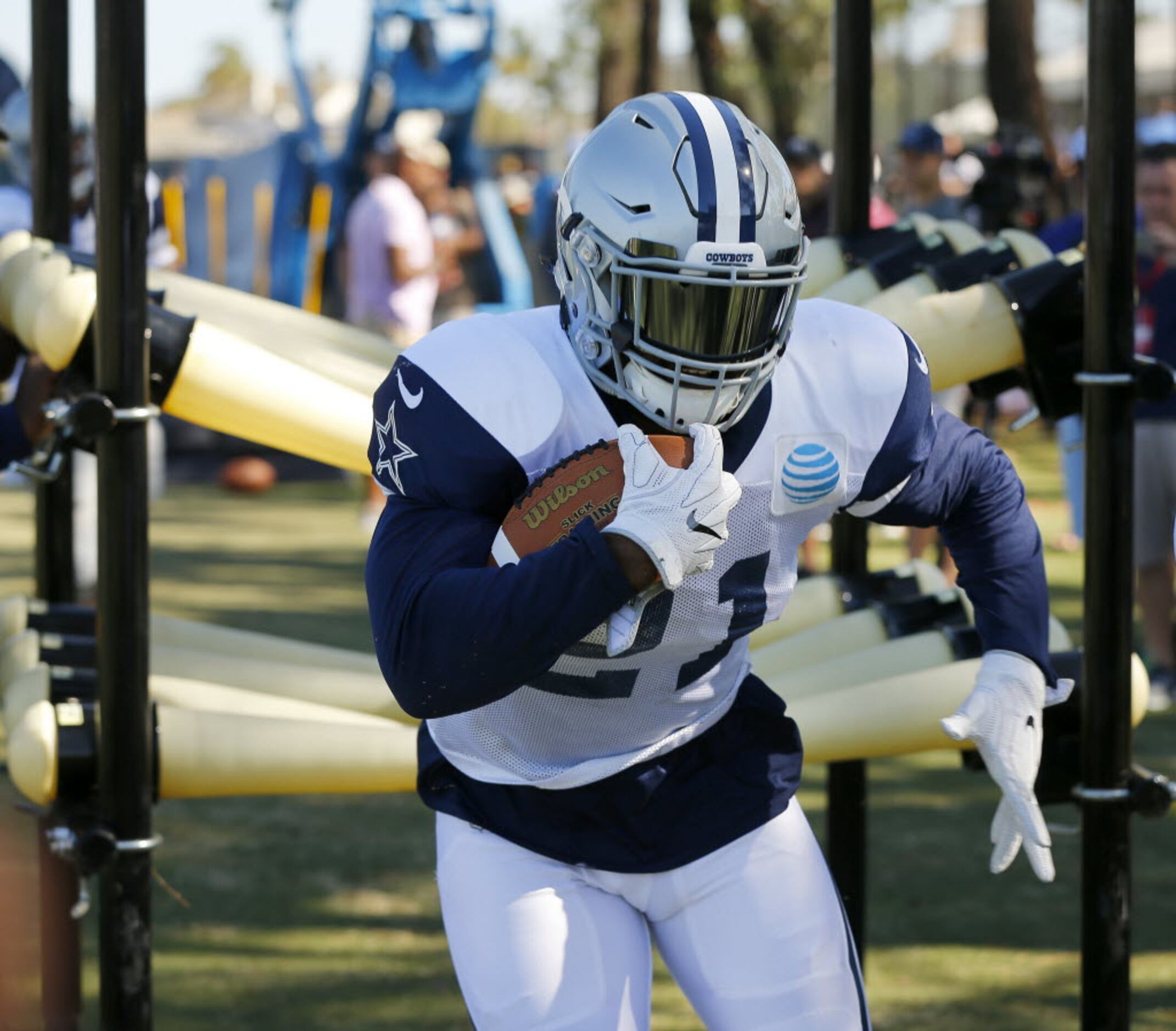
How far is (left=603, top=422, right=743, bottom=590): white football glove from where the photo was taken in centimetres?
197

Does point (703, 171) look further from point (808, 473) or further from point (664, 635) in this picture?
point (664, 635)

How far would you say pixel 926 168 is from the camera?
337 inches

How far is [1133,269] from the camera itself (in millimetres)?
2990

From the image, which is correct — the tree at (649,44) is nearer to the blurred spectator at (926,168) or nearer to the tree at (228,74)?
the blurred spectator at (926,168)

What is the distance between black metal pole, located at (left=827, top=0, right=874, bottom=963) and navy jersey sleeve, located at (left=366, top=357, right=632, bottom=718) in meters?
1.49

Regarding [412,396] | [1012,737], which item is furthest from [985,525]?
[412,396]

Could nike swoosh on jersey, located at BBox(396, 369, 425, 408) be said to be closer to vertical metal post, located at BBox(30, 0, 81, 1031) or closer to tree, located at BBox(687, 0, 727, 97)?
vertical metal post, located at BBox(30, 0, 81, 1031)

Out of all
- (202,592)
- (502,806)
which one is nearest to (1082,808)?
(502,806)

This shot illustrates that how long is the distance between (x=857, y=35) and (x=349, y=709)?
164 centimetres

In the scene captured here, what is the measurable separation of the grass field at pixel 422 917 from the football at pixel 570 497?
→ 844 mm

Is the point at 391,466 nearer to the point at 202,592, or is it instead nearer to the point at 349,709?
the point at 349,709

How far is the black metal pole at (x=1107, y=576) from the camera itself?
9.68 ft

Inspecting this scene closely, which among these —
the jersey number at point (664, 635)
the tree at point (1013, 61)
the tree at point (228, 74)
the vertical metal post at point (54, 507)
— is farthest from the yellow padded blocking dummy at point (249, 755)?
the tree at point (228, 74)

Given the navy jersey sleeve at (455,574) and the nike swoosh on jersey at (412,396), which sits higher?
the nike swoosh on jersey at (412,396)
